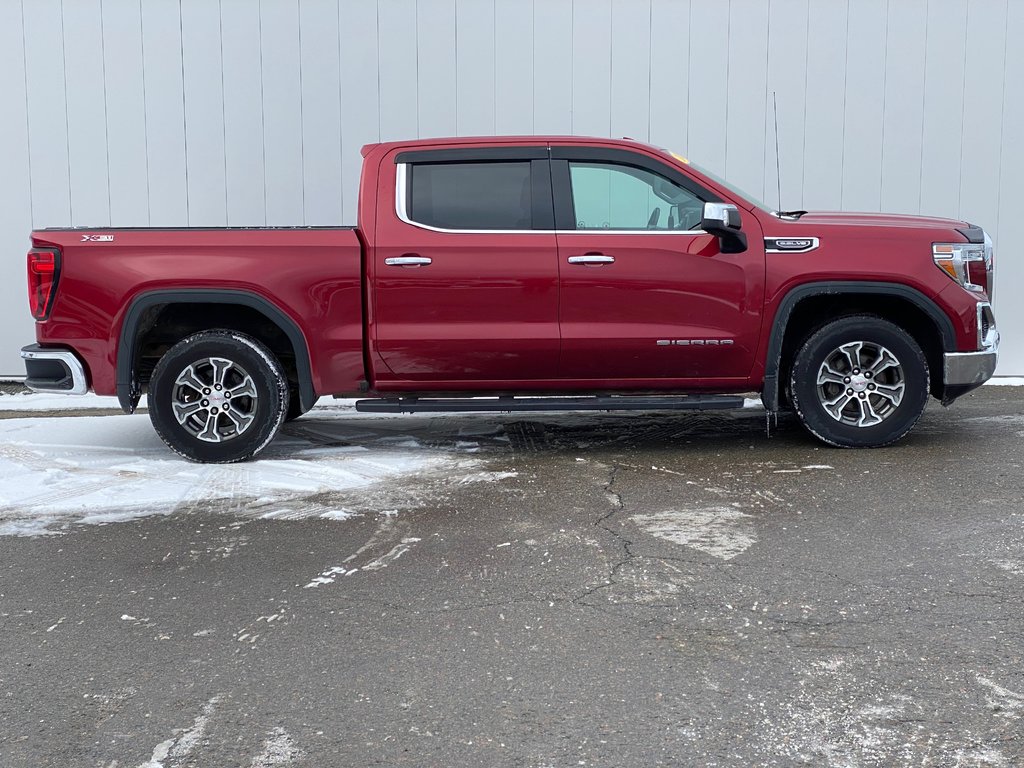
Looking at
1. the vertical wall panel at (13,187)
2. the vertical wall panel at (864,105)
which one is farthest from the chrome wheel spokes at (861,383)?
the vertical wall panel at (13,187)

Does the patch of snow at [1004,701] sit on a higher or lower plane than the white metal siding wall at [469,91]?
lower

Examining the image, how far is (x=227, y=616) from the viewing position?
11.8 ft

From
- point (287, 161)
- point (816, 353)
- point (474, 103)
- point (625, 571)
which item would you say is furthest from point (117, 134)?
point (625, 571)

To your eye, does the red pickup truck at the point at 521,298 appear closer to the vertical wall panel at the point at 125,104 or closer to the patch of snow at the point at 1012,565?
the patch of snow at the point at 1012,565

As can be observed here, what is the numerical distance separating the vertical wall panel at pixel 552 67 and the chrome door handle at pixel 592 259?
144 inches

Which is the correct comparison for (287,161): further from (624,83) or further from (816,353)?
(816,353)

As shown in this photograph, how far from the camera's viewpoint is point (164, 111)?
9328 mm

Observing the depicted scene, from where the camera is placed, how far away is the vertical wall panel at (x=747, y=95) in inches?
365

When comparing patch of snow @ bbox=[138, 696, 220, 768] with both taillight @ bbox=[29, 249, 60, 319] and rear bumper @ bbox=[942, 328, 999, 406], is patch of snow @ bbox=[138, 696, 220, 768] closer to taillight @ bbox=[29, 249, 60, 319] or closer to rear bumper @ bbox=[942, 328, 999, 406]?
taillight @ bbox=[29, 249, 60, 319]

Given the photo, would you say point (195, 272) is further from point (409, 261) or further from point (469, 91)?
point (469, 91)

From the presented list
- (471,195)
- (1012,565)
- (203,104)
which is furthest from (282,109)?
(1012,565)

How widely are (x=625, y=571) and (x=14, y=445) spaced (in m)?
4.74

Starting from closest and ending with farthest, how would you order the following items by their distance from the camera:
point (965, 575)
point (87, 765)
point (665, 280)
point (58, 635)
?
point (87, 765), point (58, 635), point (965, 575), point (665, 280)

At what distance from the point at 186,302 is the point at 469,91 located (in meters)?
4.16
